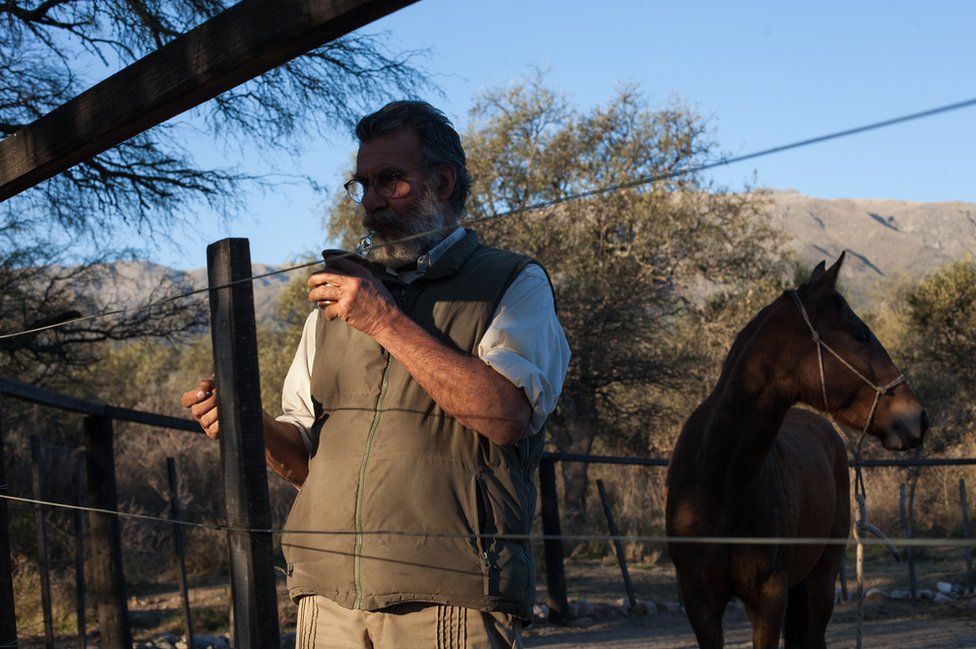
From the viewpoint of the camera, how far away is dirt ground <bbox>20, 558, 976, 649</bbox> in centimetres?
711

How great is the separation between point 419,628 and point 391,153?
1.02 metres

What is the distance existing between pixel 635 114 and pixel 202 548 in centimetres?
1189

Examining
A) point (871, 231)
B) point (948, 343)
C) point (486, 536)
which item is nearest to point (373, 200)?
point (486, 536)

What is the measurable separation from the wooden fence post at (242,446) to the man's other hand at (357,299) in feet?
0.59

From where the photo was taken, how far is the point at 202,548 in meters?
10.9

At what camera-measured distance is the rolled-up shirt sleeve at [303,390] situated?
232cm

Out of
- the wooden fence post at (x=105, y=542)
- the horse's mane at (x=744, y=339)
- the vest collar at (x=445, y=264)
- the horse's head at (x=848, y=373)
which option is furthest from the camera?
the wooden fence post at (x=105, y=542)

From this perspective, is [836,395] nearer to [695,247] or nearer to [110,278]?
[110,278]

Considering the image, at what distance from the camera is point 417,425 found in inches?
77.9

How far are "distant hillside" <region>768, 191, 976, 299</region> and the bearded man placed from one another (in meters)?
123

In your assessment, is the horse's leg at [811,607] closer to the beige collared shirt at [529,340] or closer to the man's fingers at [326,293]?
the beige collared shirt at [529,340]

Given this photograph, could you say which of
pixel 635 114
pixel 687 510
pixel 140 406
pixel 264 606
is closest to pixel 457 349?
pixel 264 606

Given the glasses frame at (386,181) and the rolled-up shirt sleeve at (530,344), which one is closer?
the rolled-up shirt sleeve at (530,344)

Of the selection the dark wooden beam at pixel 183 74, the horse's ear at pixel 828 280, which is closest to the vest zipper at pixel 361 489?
the dark wooden beam at pixel 183 74
